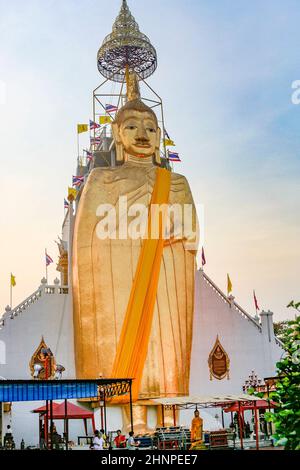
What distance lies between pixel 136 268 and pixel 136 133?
5.26 meters

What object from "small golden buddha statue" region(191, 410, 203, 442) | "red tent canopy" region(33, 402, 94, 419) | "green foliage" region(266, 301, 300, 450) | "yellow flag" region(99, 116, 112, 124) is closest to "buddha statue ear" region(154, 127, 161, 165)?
"yellow flag" region(99, 116, 112, 124)

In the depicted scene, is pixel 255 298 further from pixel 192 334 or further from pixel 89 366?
pixel 89 366

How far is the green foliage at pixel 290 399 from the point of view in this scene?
18.7 ft

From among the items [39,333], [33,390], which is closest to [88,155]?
[39,333]

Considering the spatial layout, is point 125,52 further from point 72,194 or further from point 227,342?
point 227,342

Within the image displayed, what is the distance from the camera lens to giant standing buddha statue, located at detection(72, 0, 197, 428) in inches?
860

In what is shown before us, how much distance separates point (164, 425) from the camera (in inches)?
830

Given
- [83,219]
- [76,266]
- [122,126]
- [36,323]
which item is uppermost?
[122,126]

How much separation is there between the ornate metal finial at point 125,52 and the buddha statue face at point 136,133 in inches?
161

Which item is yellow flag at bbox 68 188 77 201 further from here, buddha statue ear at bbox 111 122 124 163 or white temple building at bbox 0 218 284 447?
white temple building at bbox 0 218 284 447
